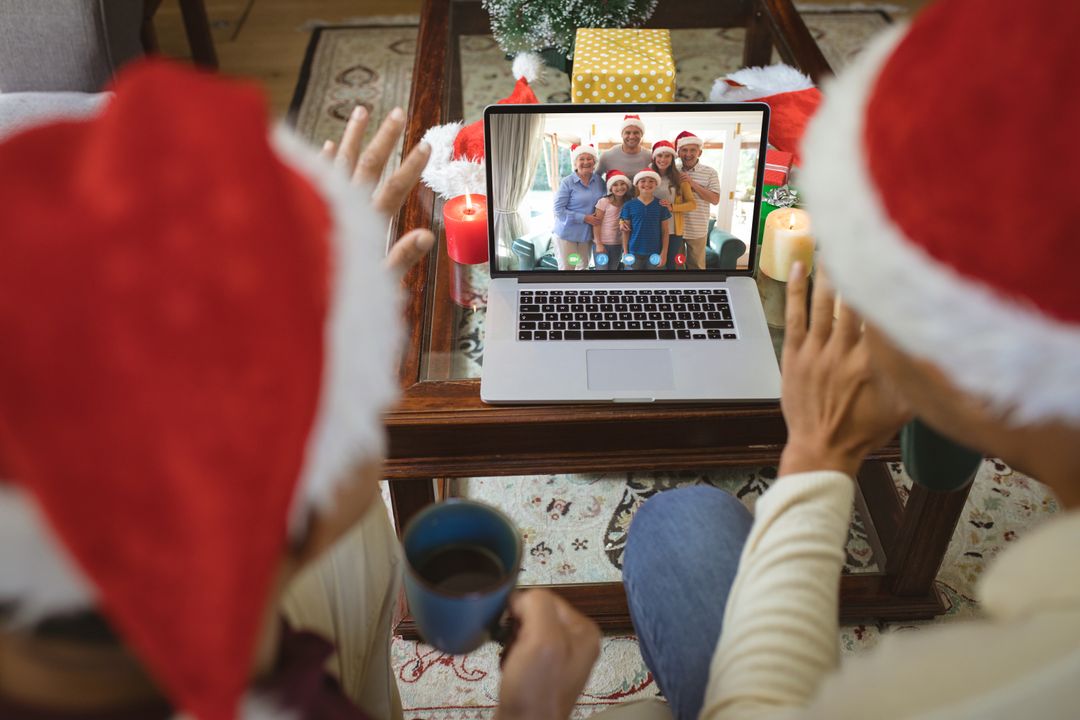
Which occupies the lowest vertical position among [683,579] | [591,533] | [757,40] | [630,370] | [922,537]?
[591,533]

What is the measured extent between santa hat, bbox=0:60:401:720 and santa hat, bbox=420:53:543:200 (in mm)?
882

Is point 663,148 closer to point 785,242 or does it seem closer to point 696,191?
point 696,191

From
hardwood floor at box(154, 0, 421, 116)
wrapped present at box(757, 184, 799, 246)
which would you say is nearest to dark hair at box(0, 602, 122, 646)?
wrapped present at box(757, 184, 799, 246)

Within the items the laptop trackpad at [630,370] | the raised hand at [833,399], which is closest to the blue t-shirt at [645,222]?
the laptop trackpad at [630,370]

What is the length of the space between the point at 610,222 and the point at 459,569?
Answer: 0.59m

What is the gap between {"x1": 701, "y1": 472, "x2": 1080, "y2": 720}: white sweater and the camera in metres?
0.49

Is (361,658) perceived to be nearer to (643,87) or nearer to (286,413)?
(286,413)

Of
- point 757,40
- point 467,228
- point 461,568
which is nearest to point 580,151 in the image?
point 467,228

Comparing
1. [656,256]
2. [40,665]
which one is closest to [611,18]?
[656,256]

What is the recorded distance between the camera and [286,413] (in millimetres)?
407

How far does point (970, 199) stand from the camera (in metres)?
0.48

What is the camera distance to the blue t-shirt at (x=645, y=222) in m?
1.12

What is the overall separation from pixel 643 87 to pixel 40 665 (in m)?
1.20

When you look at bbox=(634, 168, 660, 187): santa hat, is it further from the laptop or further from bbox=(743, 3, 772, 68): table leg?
bbox=(743, 3, 772, 68): table leg
